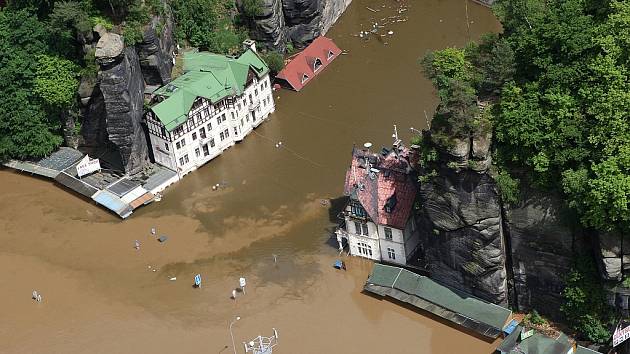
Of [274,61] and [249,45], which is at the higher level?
[249,45]

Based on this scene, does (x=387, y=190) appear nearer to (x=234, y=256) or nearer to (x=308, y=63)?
(x=234, y=256)

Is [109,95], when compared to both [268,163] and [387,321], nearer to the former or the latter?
[268,163]

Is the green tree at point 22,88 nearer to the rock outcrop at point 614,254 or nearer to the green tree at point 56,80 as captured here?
the green tree at point 56,80

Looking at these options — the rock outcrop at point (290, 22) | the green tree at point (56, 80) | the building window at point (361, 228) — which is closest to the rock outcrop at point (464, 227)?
the building window at point (361, 228)

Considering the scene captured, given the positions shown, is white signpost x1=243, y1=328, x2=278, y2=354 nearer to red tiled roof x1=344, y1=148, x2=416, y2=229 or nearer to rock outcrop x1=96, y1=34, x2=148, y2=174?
red tiled roof x1=344, y1=148, x2=416, y2=229

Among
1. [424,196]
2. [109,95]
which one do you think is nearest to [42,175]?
[109,95]

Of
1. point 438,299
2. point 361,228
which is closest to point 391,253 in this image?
point 361,228
